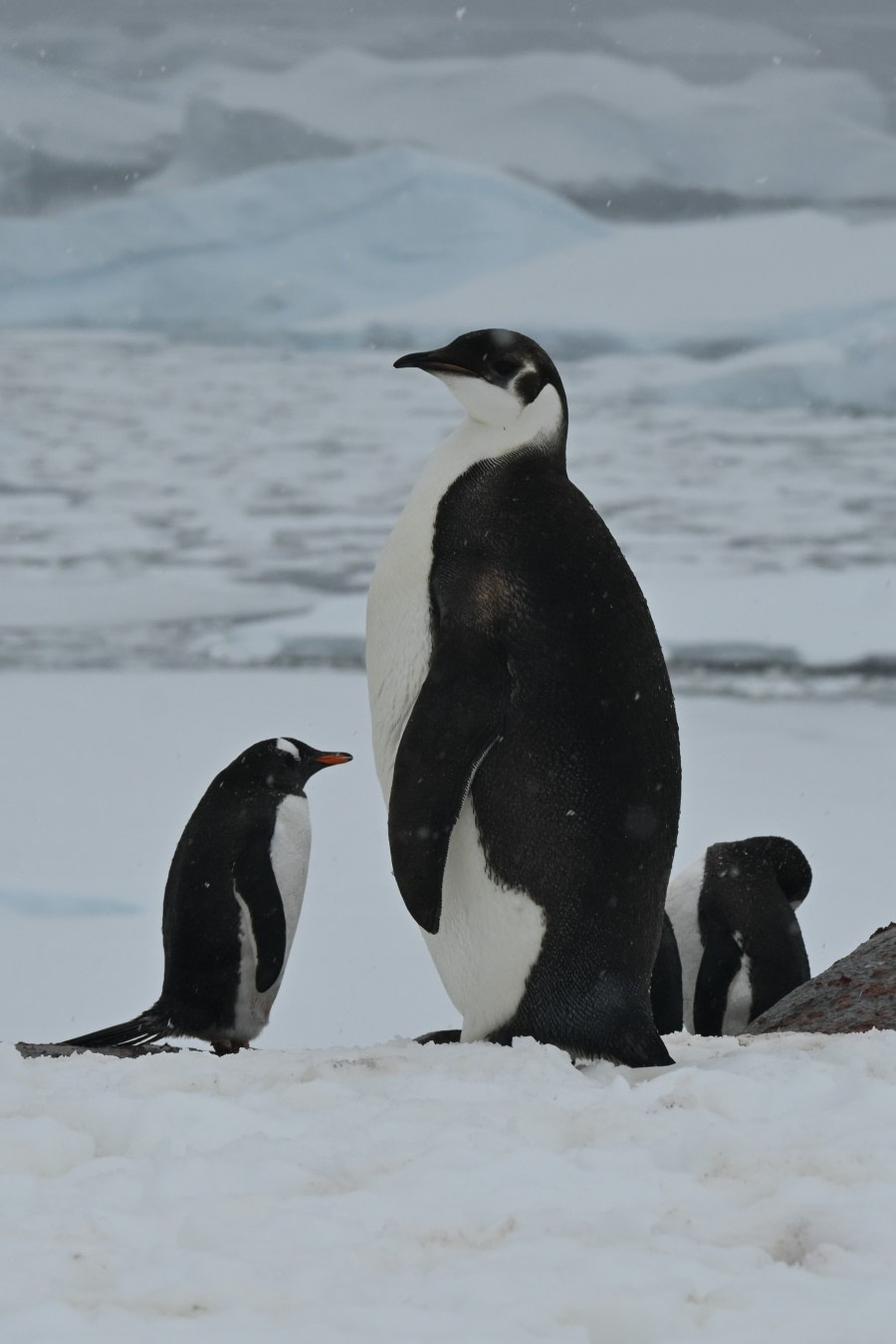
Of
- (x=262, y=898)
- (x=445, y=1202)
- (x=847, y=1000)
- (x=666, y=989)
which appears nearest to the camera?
(x=445, y=1202)

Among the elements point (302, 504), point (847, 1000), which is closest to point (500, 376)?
point (847, 1000)

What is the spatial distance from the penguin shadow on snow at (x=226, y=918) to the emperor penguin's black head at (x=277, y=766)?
0.07 meters

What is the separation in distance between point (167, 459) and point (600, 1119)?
20942mm

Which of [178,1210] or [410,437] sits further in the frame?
[410,437]

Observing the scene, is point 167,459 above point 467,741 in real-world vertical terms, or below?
below

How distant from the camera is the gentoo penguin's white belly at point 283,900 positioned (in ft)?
14.8

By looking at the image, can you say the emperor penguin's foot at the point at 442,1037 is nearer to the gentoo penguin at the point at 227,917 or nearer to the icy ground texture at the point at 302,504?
the gentoo penguin at the point at 227,917

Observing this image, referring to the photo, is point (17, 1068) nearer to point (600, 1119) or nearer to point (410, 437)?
point (600, 1119)

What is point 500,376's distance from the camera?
295cm

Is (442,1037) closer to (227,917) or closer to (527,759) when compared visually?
(527,759)

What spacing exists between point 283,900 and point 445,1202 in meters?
2.69

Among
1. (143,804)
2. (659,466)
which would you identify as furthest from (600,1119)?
(659,466)

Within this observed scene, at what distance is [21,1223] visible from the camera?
179 cm

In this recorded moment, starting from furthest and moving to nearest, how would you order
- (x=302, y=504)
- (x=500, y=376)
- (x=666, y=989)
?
(x=302, y=504), (x=666, y=989), (x=500, y=376)
